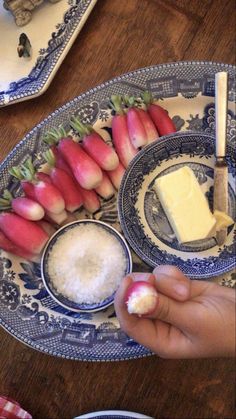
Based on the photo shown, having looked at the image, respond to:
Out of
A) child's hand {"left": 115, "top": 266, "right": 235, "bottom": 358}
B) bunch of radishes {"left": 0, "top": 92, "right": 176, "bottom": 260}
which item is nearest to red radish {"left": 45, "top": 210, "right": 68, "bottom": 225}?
bunch of radishes {"left": 0, "top": 92, "right": 176, "bottom": 260}

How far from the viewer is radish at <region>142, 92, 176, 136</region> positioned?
3.47ft

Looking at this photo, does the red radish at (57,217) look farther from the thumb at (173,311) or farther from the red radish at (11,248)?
the thumb at (173,311)

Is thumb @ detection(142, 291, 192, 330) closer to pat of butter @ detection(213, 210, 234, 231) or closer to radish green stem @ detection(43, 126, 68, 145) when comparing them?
pat of butter @ detection(213, 210, 234, 231)

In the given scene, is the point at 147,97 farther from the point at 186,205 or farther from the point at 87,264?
the point at 87,264

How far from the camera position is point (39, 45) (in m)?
1.14

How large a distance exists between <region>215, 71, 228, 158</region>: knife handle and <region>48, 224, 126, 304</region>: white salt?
267mm

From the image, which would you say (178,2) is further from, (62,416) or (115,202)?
(62,416)

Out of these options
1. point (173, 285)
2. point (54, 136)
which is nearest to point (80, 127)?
point (54, 136)

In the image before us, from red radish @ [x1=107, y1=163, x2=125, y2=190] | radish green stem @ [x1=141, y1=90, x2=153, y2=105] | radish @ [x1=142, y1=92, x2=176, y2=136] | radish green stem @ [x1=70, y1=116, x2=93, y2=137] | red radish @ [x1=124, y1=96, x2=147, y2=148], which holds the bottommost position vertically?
red radish @ [x1=107, y1=163, x2=125, y2=190]

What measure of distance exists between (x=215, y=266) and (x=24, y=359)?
→ 0.43 metres

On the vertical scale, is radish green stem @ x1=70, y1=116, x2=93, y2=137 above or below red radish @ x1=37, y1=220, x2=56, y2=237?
above

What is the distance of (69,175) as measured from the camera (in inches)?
41.9

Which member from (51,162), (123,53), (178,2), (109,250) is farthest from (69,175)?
(178,2)

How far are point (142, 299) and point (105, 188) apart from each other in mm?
287
